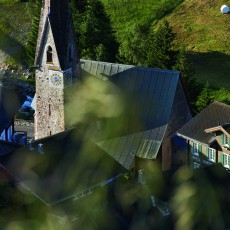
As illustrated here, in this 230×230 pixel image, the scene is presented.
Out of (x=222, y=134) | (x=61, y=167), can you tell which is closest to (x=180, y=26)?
(x=222, y=134)

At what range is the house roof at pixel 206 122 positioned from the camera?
40.6 meters

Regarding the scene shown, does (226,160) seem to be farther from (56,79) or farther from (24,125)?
(24,125)

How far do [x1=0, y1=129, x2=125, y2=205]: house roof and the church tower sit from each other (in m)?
3.82

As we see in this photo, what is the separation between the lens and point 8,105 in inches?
1870

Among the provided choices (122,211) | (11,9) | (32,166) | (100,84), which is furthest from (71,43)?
(11,9)

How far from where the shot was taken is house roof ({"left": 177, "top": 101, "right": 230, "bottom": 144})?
40625 mm

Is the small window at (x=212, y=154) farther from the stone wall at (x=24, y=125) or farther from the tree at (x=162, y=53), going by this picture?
the stone wall at (x=24, y=125)

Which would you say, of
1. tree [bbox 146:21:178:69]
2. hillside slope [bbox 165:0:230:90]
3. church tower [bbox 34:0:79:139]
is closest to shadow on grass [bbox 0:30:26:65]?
hillside slope [bbox 165:0:230:90]

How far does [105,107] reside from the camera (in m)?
40.3

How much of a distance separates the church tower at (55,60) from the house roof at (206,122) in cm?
811

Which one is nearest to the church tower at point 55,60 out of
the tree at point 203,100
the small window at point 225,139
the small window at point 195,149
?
the small window at point 195,149

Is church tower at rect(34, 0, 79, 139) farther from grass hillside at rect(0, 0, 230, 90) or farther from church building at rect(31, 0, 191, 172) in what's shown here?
grass hillside at rect(0, 0, 230, 90)

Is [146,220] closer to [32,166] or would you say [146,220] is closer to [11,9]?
[32,166]

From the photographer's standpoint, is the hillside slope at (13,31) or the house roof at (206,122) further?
the hillside slope at (13,31)
